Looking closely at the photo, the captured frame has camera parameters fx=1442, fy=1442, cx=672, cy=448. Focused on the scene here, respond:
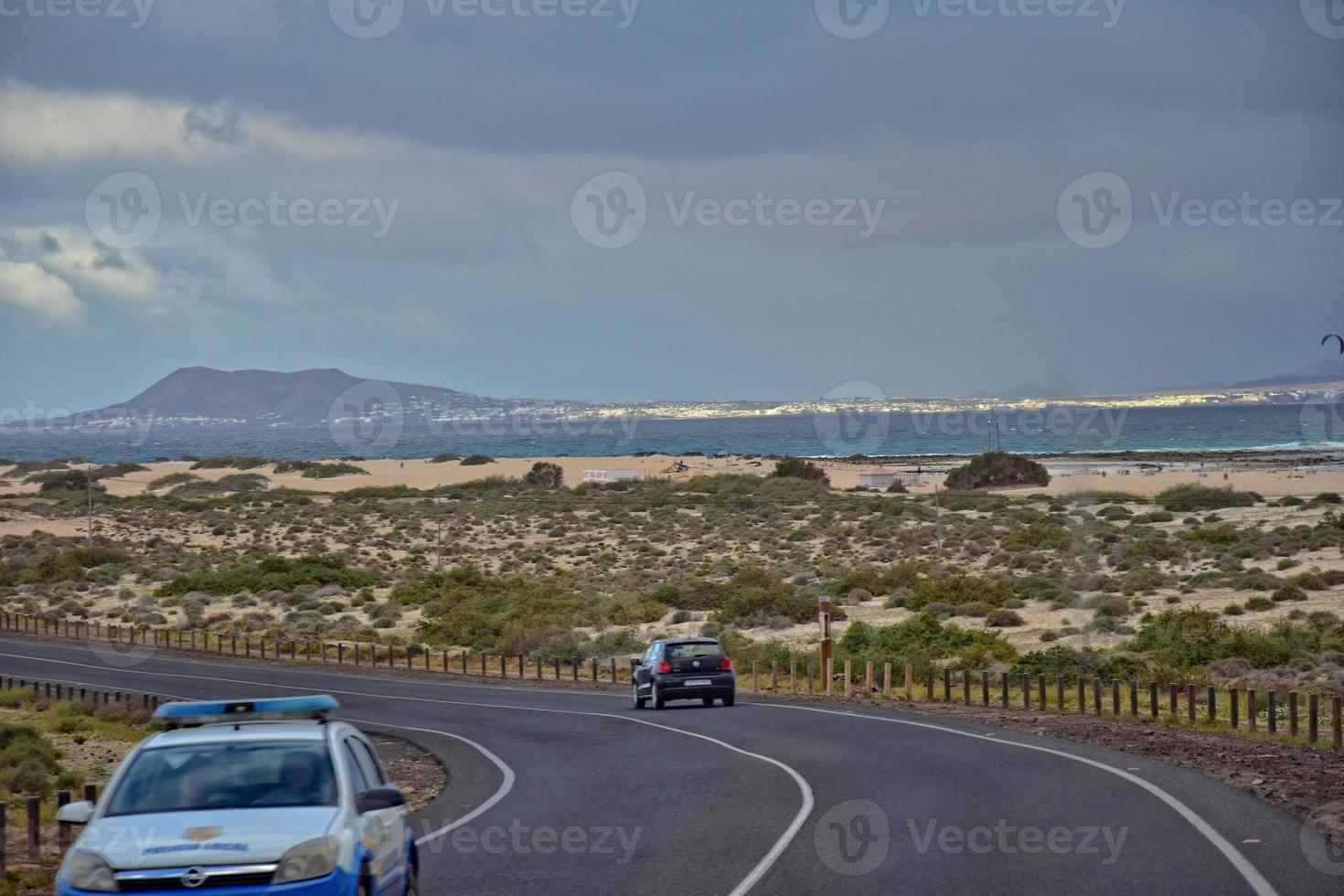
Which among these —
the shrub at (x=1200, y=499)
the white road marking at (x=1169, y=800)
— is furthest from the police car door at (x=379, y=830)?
the shrub at (x=1200, y=499)

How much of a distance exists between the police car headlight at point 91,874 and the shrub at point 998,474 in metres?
112

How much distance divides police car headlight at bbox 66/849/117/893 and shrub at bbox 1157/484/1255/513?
8297 cm

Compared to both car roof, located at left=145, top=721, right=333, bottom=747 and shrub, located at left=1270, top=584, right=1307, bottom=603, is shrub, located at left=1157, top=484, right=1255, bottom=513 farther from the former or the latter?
car roof, located at left=145, top=721, right=333, bottom=747

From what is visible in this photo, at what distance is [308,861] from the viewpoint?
780cm

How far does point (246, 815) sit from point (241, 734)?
79 cm

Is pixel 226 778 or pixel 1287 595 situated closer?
pixel 226 778

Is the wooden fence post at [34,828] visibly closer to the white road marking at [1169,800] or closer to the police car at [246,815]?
the police car at [246,815]

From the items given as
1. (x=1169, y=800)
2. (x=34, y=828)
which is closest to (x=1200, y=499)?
(x=1169, y=800)

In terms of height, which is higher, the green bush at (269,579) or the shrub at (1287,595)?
the shrub at (1287,595)

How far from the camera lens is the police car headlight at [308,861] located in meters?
7.74

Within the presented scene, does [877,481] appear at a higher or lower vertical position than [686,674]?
higher

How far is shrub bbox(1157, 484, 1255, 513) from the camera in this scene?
3345 inches

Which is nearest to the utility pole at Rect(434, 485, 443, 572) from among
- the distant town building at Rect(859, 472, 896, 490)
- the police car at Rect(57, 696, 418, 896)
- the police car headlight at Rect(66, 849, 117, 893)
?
the distant town building at Rect(859, 472, 896, 490)

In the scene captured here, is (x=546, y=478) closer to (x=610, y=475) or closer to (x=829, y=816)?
(x=610, y=475)
